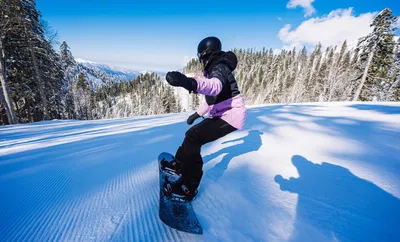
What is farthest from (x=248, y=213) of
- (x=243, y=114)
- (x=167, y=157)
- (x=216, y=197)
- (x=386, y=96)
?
(x=386, y=96)

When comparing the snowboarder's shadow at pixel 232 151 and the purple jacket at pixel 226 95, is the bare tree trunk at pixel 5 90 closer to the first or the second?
the snowboarder's shadow at pixel 232 151

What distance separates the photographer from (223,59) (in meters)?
1.98

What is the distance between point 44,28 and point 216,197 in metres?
22.1

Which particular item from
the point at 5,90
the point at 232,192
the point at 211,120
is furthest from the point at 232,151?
the point at 5,90

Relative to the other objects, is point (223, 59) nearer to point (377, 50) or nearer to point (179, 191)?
point (179, 191)

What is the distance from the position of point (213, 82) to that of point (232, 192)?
1482mm

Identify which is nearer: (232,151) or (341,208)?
(341,208)

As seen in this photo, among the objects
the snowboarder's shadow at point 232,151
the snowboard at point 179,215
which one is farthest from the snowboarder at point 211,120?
the snowboarder's shadow at point 232,151

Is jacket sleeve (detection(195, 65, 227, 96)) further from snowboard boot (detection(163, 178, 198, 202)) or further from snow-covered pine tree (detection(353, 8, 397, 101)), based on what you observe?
snow-covered pine tree (detection(353, 8, 397, 101))

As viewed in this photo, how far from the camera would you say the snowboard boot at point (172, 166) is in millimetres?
2648

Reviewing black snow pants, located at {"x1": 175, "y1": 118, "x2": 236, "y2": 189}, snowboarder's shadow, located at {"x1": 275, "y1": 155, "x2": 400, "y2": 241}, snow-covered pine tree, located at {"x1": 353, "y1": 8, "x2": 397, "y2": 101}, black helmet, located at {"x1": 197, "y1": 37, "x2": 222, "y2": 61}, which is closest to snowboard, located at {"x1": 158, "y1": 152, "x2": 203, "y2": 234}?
black snow pants, located at {"x1": 175, "y1": 118, "x2": 236, "y2": 189}

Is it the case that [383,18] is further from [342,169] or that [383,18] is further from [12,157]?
[12,157]

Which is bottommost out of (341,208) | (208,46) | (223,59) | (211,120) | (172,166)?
(341,208)

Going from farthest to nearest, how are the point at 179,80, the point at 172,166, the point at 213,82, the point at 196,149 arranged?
the point at 172,166, the point at 196,149, the point at 213,82, the point at 179,80
